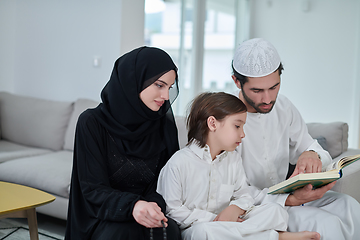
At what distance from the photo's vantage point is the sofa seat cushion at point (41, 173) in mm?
2203

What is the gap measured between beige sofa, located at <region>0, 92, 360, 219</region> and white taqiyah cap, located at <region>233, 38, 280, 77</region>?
0.65 meters

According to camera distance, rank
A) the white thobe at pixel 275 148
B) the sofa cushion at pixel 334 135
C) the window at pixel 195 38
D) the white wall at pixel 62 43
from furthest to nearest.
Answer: the window at pixel 195 38, the white wall at pixel 62 43, the sofa cushion at pixel 334 135, the white thobe at pixel 275 148

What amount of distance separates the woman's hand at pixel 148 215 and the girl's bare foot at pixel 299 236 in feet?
1.63

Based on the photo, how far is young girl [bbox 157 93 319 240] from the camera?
4.30ft

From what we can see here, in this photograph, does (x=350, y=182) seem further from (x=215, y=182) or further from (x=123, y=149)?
(x=123, y=149)

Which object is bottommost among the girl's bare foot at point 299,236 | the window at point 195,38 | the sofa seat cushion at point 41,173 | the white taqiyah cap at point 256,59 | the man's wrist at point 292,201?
the sofa seat cushion at point 41,173

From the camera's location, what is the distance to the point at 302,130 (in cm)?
179

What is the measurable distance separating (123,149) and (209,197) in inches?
16.9

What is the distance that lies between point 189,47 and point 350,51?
2094 mm

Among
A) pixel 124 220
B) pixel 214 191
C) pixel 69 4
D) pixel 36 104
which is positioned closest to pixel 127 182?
pixel 124 220

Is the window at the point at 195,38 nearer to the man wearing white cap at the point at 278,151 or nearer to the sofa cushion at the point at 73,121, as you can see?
the sofa cushion at the point at 73,121

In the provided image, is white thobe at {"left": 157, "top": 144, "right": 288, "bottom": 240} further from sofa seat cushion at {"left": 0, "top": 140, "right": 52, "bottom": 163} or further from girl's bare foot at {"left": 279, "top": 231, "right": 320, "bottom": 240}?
sofa seat cushion at {"left": 0, "top": 140, "right": 52, "bottom": 163}

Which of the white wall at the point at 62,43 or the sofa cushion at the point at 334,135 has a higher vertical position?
the white wall at the point at 62,43

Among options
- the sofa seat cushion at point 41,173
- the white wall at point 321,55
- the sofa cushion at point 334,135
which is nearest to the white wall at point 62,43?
the sofa seat cushion at point 41,173
